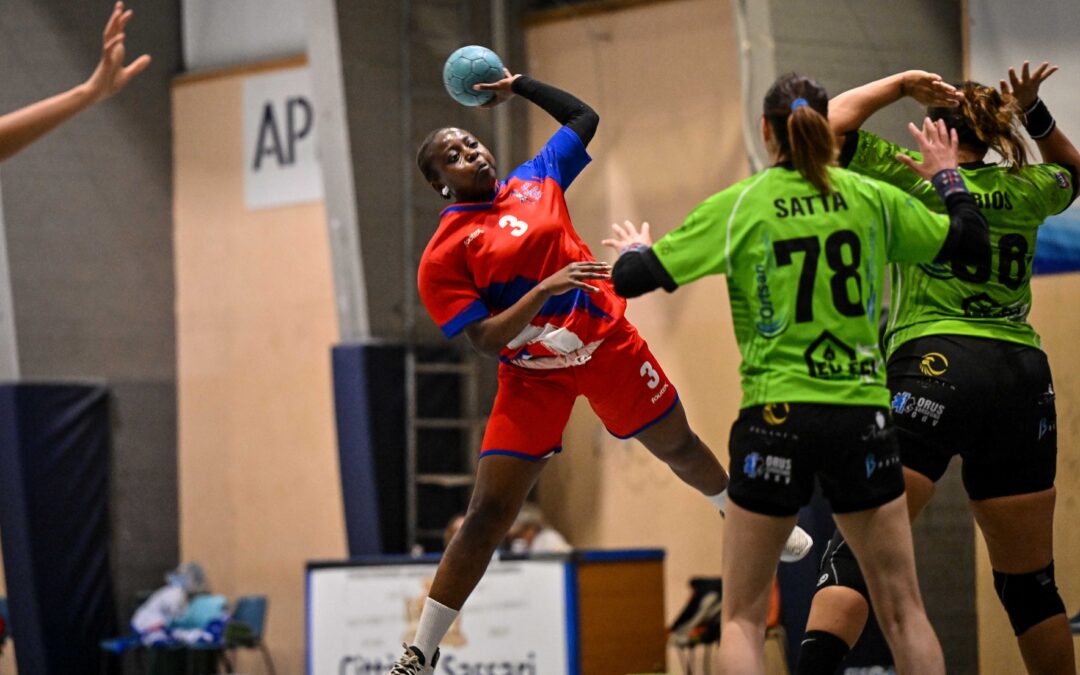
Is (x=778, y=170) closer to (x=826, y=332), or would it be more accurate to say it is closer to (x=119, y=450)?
(x=826, y=332)

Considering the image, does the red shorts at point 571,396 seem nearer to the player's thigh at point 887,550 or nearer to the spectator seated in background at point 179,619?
the player's thigh at point 887,550

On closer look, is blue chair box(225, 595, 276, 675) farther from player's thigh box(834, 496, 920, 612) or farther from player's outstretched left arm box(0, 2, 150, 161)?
player's thigh box(834, 496, 920, 612)

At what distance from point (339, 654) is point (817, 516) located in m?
3.43

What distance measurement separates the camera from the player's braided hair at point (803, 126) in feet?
12.4

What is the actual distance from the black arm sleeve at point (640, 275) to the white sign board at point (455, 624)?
5016 mm

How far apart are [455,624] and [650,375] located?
4.17 meters

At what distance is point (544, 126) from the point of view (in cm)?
1216

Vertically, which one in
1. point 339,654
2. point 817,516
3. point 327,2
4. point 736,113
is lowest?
point 339,654

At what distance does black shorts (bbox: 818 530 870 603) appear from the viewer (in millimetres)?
4625

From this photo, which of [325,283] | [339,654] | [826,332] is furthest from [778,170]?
[325,283]

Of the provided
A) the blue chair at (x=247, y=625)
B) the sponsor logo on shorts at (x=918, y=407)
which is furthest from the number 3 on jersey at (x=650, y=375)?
the blue chair at (x=247, y=625)

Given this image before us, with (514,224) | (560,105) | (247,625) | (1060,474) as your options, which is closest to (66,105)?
(514,224)

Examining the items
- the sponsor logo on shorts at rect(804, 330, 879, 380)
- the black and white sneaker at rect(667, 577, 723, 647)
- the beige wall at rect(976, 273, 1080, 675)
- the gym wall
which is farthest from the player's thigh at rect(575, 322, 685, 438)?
the gym wall

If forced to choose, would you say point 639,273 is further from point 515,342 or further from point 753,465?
point 515,342
